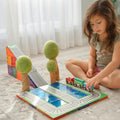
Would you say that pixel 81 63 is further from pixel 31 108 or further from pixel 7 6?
pixel 7 6

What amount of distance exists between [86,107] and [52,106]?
141mm

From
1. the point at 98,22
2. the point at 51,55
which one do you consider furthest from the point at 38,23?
the point at 98,22

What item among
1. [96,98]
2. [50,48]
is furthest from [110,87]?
[50,48]

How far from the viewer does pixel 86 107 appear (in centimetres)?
80

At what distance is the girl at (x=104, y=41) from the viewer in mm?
928

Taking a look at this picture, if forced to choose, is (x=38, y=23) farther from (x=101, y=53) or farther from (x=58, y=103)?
(x=58, y=103)

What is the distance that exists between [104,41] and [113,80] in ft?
0.70

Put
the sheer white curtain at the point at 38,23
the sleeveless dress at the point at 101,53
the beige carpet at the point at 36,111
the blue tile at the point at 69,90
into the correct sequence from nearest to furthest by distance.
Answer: the beige carpet at the point at 36,111 < the blue tile at the point at 69,90 < the sleeveless dress at the point at 101,53 < the sheer white curtain at the point at 38,23

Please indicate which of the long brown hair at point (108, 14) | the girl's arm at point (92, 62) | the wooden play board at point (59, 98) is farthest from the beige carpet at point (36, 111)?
the long brown hair at point (108, 14)

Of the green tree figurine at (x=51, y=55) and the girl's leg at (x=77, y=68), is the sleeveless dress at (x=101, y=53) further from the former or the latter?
the green tree figurine at (x=51, y=55)

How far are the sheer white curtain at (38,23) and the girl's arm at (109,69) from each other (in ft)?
3.46

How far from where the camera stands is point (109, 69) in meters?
0.93

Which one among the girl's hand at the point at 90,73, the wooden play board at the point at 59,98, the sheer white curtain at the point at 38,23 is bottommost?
the wooden play board at the point at 59,98

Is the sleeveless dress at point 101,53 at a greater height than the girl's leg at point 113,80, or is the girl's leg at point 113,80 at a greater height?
the sleeveless dress at point 101,53
